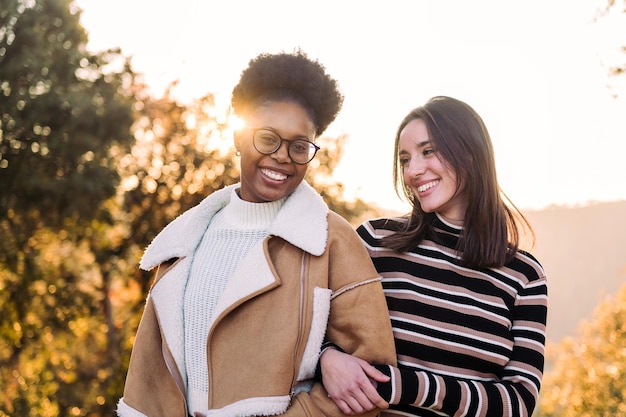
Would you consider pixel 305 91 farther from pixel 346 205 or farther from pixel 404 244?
pixel 346 205

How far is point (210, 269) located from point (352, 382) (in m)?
0.70

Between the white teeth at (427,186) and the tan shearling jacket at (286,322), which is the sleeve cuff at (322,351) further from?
the white teeth at (427,186)

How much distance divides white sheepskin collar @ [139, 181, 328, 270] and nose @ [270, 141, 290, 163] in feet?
0.63

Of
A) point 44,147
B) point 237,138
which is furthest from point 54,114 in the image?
point 237,138

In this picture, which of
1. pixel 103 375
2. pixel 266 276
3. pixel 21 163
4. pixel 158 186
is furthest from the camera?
pixel 103 375

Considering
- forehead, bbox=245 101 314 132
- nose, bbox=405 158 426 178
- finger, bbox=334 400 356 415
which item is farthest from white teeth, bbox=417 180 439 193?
finger, bbox=334 400 356 415

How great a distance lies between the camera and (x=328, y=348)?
2340 mm

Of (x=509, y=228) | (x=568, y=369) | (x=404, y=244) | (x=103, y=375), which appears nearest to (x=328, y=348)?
(x=404, y=244)

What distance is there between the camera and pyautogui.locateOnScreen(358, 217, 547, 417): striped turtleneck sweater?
8.16 feet

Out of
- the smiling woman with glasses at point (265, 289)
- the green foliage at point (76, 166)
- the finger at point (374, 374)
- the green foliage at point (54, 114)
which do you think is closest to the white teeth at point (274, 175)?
the smiling woman with glasses at point (265, 289)

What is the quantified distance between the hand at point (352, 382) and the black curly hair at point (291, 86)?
86 centimetres

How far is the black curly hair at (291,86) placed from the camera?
248cm

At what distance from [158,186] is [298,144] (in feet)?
31.3

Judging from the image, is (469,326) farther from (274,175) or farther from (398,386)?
(274,175)
